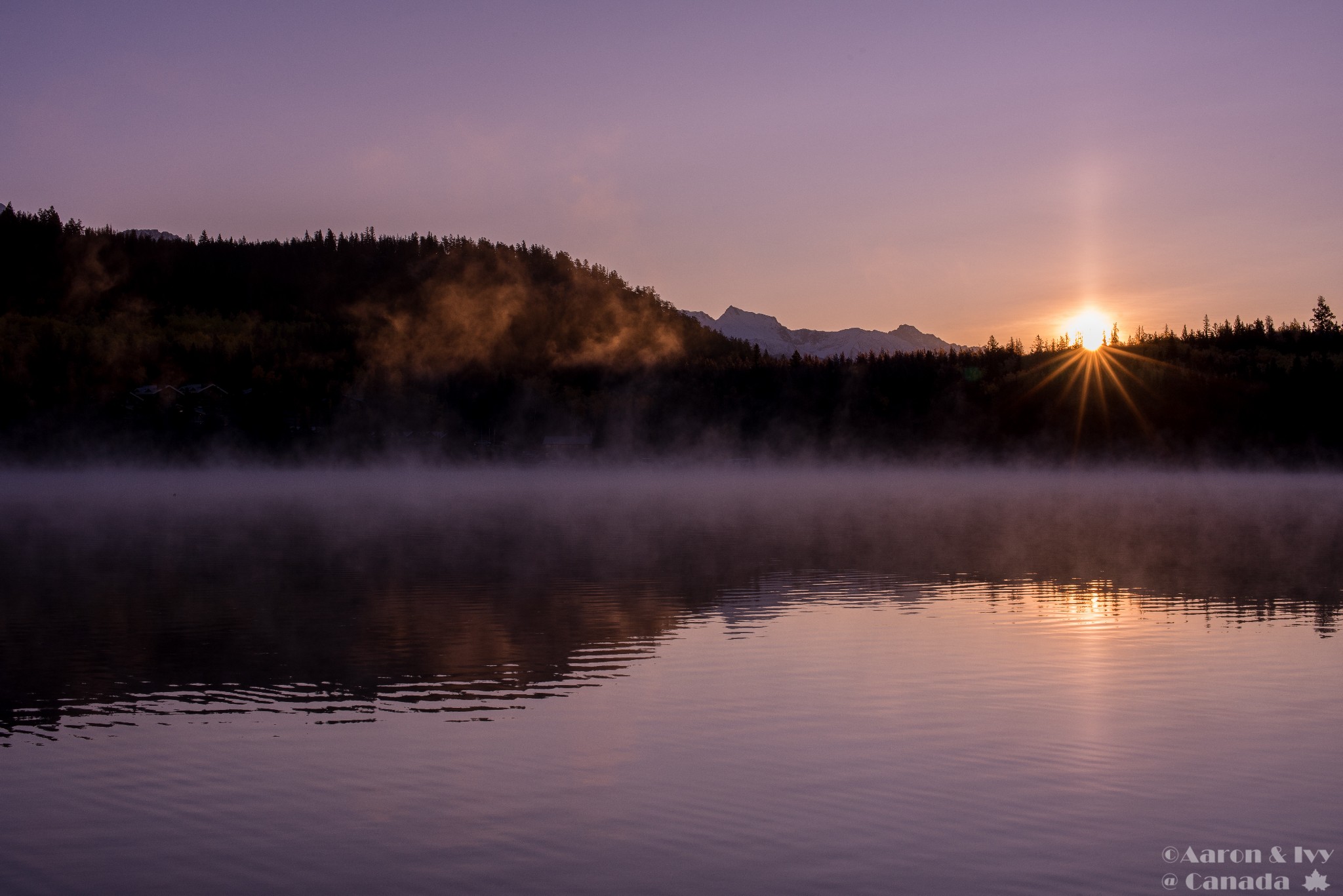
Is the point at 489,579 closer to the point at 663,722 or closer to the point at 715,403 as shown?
the point at 663,722

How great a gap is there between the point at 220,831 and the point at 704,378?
592 ft

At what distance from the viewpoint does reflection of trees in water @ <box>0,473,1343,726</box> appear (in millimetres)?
18625

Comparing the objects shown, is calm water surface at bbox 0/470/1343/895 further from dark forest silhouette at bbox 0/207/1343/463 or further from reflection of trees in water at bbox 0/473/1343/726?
dark forest silhouette at bbox 0/207/1343/463

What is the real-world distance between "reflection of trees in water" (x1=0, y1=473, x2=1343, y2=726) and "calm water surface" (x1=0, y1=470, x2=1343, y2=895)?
168 mm

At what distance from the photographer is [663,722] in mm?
15367

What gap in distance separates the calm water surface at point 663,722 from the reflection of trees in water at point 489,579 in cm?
17

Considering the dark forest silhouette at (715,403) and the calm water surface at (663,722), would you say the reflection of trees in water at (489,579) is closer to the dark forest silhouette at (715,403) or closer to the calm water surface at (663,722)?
the calm water surface at (663,722)

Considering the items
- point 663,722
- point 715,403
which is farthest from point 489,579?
point 715,403

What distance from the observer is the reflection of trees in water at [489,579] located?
61.1 ft

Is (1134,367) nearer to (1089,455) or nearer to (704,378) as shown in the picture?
(1089,455)

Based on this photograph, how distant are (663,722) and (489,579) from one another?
53.5 feet

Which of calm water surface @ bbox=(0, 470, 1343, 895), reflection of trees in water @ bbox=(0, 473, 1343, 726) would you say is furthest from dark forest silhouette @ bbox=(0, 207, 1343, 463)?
calm water surface @ bbox=(0, 470, 1343, 895)

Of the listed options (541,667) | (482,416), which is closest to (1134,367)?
(482,416)

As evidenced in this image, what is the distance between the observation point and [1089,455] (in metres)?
144
